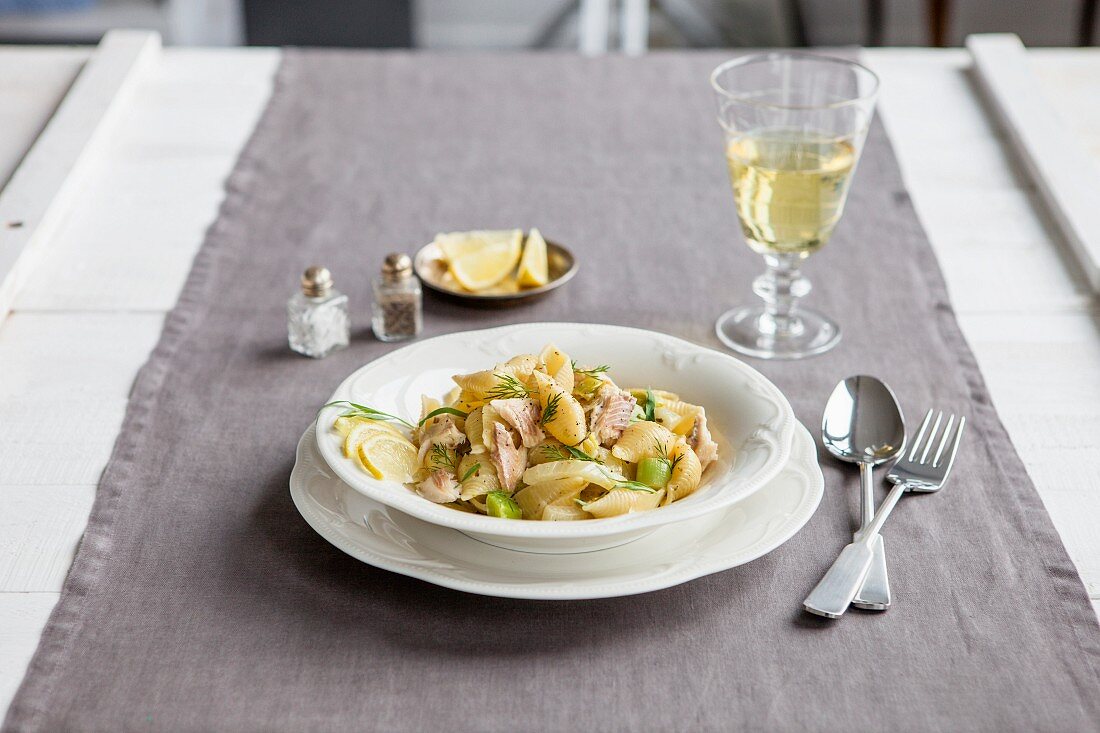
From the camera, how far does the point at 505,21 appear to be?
14.8 ft

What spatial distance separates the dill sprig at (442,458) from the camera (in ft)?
2.85

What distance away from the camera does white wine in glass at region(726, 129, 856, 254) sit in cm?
117

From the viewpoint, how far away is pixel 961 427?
1.03 metres

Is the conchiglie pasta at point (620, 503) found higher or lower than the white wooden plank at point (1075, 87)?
higher

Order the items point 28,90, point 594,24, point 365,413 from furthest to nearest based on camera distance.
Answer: point 594,24 → point 28,90 → point 365,413

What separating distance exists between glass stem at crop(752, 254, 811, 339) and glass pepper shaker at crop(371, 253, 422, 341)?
15.0 inches

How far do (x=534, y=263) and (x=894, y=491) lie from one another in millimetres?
526

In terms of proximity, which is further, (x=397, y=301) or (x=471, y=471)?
(x=397, y=301)

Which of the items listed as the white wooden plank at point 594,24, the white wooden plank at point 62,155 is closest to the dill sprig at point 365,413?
the white wooden plank at point 62,155

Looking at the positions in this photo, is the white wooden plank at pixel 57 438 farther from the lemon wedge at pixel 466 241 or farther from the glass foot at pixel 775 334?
the glass foot at pixel 775 334

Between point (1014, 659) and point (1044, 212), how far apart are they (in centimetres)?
89

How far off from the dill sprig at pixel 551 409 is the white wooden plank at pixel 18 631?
39cm

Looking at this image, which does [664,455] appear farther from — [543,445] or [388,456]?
[388,456]

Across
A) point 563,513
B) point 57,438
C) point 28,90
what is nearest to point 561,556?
point 563,513
